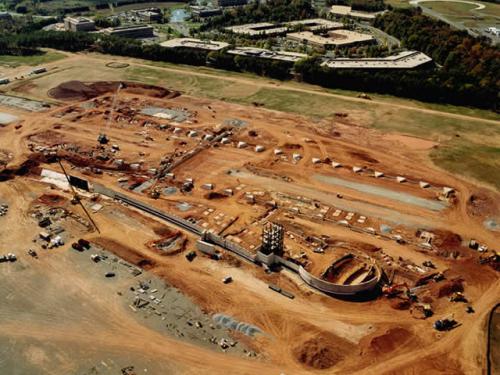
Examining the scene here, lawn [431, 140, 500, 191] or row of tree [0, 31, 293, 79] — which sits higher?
row of tree [0, 31, 293, 79]

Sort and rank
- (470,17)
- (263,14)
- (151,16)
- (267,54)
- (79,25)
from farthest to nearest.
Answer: (151,16) < (263,14) < (470,17) < (79,25) < (267,54)

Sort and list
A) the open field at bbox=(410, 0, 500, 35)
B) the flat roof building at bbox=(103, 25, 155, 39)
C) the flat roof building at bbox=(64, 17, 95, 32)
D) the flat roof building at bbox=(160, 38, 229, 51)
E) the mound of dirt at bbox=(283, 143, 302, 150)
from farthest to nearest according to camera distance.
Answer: the open field at bbox=(410, 0, 500, 35)
the flat roof building at bbox=(64, 17, 95, 32)
the flat roof building at bbox=(103, 25, 155, 39)
the flat roof building at bbox=(160, 38, 229, 51)
the mound of dirt at bbox=(283, 143, 302, 150)

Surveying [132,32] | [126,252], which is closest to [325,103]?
[126,252]

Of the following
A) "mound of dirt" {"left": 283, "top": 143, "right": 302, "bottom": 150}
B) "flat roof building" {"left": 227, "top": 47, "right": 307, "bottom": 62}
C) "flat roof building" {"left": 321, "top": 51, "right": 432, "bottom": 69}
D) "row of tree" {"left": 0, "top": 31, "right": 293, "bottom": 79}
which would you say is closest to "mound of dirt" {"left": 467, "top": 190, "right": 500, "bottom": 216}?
"mound of dirt" {"left": 283, "top": 143, "right": 302, "bottom": 150}

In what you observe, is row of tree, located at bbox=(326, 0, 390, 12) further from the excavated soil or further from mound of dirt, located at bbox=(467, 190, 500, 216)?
the excavated soil

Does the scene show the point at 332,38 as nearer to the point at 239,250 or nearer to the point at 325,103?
the point at 325,103

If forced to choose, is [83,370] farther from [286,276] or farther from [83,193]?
[83,193]
